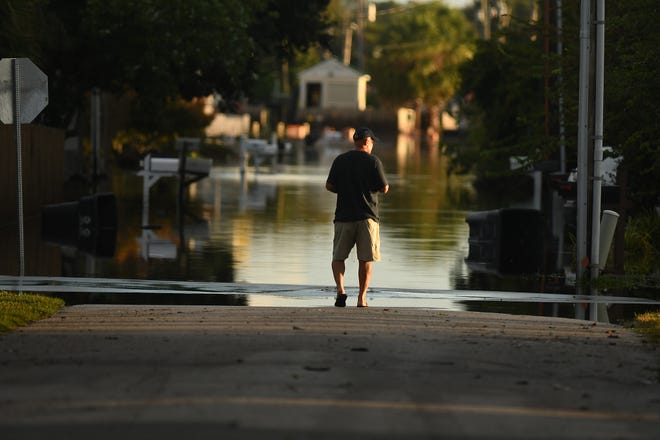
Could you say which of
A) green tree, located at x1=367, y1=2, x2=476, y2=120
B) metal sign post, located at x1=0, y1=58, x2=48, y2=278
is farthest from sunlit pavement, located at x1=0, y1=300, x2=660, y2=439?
green tree, located at x1=367, y1=2, x2=476, y2=120

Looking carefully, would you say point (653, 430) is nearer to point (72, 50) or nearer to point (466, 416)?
point (466, 416)

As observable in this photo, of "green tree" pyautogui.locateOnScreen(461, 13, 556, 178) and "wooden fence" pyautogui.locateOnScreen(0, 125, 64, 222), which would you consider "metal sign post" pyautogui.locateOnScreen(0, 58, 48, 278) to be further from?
"green tree" pyautogui.locateOnScreen(461, 13, 556, 178)

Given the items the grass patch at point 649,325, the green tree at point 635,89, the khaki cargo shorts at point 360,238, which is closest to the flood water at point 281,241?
the grass patch at point 649,325

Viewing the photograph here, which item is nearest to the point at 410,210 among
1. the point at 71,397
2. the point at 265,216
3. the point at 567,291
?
the point at 265,216

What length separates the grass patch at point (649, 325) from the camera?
44.1ft

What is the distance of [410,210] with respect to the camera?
34344 millimetres

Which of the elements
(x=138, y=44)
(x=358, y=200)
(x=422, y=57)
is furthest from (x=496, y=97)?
(x=422, y=57)

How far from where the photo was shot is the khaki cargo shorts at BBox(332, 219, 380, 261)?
15352 mm

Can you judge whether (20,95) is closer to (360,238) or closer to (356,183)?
(356,183)

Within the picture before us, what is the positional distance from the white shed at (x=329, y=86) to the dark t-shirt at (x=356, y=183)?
120973 mm

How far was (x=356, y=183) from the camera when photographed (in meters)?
15.3

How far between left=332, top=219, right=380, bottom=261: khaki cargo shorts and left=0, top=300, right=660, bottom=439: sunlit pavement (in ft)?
3.48

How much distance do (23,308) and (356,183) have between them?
11.4 ft

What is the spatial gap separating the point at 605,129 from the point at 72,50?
51.4ft
